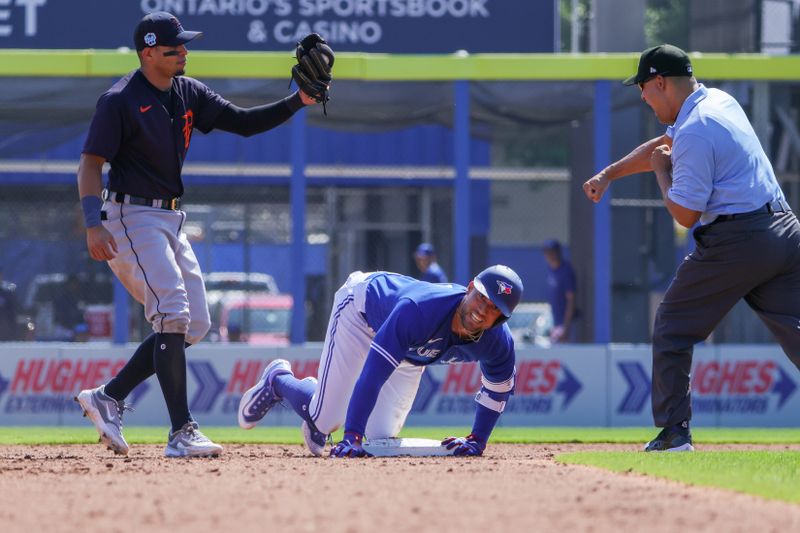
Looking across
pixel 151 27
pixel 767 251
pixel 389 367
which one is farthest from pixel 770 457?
pixel 151 27

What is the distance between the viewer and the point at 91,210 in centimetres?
697

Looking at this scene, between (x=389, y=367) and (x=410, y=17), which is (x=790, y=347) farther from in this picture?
(x=410, y=17)

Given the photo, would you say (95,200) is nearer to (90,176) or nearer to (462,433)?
(90,176)

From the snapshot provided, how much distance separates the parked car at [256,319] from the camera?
14680mm

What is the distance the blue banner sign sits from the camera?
14.2 m

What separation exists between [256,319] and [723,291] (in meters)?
8.32

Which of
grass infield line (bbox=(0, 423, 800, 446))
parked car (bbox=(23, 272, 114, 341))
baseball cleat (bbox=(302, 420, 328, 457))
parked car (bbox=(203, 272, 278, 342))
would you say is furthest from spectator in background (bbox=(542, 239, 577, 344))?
baseball cleat (bbox=(302, 420, 328, 457))

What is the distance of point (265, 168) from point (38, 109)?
8.24 ft

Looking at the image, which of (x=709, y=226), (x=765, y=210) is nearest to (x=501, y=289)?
(x=709, y=226)

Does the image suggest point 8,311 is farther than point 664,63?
Yes

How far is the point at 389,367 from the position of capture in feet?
22.2

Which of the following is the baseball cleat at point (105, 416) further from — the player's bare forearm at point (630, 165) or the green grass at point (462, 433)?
the player's bare forearm at point (630, 165)

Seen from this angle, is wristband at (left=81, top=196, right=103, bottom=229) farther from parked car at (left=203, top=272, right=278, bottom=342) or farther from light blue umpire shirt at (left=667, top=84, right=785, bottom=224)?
parked car at (left=203, top=272, right=278, bottom=342)

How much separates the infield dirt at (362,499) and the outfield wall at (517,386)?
661cm
